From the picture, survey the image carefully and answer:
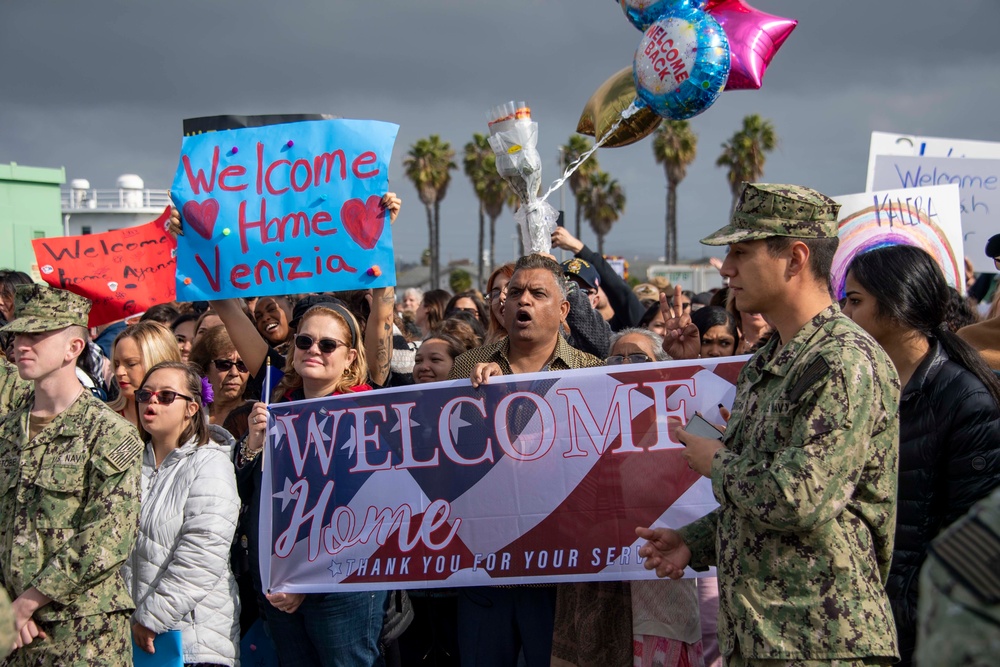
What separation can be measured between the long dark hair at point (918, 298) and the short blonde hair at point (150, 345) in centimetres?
365

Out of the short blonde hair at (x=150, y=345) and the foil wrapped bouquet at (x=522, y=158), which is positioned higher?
the foil wrapped bouquet at (x=522, y=158)

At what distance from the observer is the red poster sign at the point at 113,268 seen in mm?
6648

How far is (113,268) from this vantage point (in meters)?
6.87

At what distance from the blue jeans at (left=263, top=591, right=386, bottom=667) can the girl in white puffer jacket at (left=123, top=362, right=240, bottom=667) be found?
8.7 inches

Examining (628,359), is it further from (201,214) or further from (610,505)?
(201,214)

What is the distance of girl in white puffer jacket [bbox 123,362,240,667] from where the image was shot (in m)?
3.79

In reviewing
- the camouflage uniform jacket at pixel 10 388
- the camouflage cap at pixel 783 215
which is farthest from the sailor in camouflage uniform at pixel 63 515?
the camouflage cap at pixel 783 215

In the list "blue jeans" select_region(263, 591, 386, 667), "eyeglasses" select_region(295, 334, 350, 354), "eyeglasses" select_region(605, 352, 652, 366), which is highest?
"eyeglasses" select_region(295, 334, 350, 354)

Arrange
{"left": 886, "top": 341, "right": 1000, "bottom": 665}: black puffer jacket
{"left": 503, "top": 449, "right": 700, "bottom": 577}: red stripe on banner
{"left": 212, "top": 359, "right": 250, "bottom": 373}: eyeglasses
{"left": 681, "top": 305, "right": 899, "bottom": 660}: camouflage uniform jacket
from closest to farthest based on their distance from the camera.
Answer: {"left": 681, "top": 305, "right": 899, "bottom": 660}: camouflage uniform jacket
{"left": 886, "top": 341, "right": 1000, "bottom": 665}: black puffer jacket
{"left": 503, "top": 449, "right": 700, "bottom": 577}: red stripe on banner
{"left": 212, "top": 359, "right": 250, "bottom": 373}: eyeglasses

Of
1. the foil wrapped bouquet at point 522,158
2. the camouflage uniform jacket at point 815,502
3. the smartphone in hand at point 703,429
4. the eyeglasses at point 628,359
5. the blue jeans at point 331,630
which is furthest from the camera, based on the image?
the foil wrapped bouquet at point 522,158

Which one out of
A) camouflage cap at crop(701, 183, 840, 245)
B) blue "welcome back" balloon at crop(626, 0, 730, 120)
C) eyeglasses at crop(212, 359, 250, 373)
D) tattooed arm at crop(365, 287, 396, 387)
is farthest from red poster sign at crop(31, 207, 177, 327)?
camouflage cap at crop(701, 183, 840, 245)

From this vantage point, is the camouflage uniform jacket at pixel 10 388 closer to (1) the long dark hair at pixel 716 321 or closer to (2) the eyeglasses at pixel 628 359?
(2) the eyeglasses at pixel 628 359

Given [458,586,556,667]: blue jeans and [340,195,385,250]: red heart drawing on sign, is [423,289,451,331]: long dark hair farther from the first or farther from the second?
[458,586,556,667]: blue jeans

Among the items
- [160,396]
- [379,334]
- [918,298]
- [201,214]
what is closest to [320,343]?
[379,334]
